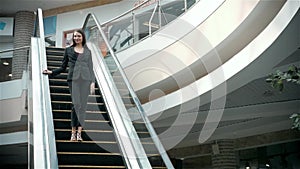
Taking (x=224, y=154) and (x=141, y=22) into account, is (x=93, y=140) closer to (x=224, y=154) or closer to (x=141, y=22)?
(x=141, y=22)

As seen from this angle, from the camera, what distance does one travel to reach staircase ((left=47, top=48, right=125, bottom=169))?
16.5 ft

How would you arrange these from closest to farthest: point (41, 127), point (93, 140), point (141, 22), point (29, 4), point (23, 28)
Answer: point (41, 127) < point (93, 140) < point (141, 22) < point (29, 4) < point (23, 28)

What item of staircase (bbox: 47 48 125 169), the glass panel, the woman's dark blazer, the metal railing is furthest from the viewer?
the glass panel

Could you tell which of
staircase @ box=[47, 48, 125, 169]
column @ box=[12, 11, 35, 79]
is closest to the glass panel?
staircase @ box=[47, 48, 125, 169]

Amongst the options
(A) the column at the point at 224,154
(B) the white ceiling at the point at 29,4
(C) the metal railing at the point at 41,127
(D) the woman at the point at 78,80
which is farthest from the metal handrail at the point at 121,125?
(B) the white ceiling at the point at 29,4

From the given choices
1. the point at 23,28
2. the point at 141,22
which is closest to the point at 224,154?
the point at 141,22

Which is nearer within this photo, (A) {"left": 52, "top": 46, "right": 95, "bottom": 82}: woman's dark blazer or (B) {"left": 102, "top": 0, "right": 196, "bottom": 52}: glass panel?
(A) {"left": 52, "top": 46, "right": 95, "bottom": 82}: woman's dark blazer

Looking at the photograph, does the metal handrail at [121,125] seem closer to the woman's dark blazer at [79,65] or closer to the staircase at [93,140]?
the staircase at [93,140]

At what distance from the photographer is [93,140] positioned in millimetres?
5488

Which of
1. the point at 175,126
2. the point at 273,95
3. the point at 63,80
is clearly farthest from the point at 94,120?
the point at 175,126

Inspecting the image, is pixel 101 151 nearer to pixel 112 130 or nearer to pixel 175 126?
pixel 112 130

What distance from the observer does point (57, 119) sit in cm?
593

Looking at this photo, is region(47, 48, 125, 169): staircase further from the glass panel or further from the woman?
the glass panel

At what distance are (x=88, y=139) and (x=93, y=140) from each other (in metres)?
0.07
